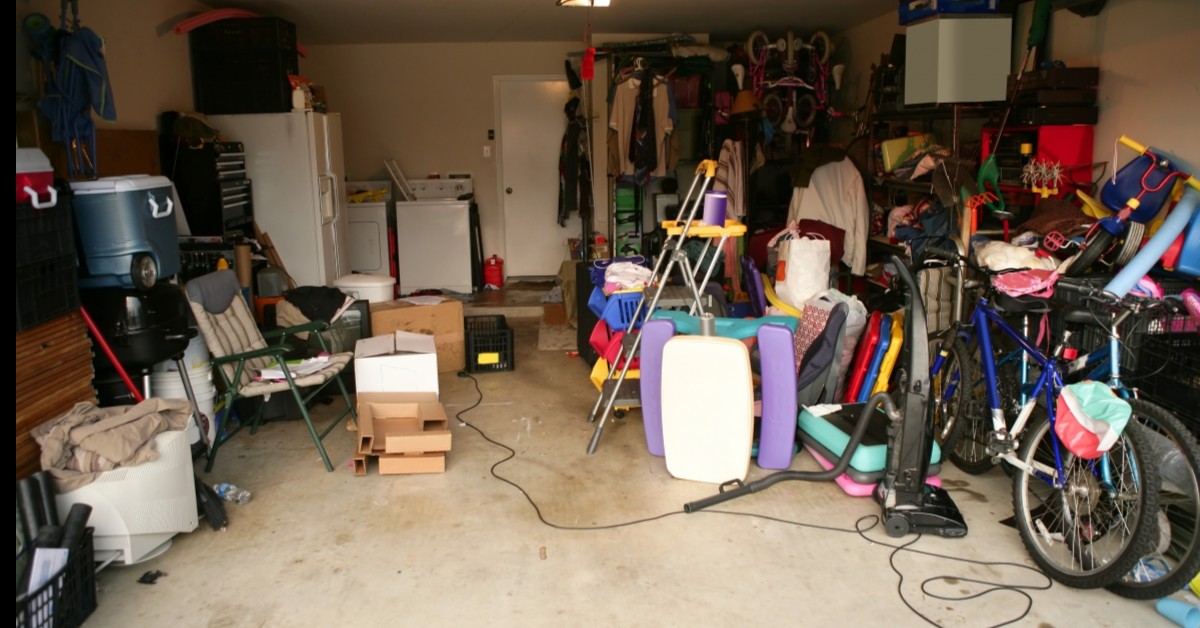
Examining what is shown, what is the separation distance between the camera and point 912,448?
3.23 meters

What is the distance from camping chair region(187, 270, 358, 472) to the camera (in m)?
3.83

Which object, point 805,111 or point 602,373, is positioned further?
point 805,111

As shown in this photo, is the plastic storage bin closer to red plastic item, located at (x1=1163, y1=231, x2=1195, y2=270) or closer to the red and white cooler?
the red and white cooler

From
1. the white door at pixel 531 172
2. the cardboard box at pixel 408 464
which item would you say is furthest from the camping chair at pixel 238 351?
the white door at pixel 531 172

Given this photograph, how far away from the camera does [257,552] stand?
3174mm

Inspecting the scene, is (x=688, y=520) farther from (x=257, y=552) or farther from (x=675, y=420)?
(x=257, y=552)

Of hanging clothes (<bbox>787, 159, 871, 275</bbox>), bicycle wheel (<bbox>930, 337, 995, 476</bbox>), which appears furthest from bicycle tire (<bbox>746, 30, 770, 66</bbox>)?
Result: bicycle wheel (<bbox>930, 337, 995, 476</bbox>)

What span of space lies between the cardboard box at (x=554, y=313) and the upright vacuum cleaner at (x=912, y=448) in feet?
12.2

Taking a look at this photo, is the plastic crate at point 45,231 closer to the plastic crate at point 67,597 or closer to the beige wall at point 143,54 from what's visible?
the plastic crate at point 67,597

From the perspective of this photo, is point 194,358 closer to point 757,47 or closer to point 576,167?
point 576,167

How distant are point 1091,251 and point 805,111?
3.91 m

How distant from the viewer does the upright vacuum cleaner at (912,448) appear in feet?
10.3

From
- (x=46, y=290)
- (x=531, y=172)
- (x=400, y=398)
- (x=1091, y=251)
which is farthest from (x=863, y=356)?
(x=531, y=172)

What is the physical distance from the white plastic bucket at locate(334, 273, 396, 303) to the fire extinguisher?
8.54ft
